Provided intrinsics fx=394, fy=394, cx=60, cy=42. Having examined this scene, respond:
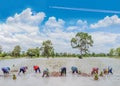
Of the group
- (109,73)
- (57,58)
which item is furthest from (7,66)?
(109,73)

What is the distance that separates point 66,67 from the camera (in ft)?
45.3

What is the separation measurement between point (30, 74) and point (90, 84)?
3.05m

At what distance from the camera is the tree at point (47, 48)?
38.0ft

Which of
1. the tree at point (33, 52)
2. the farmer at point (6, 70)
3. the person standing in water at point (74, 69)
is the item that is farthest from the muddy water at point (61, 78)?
the tree at point (33, 52)

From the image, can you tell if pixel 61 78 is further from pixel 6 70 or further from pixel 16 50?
pixel 6 70

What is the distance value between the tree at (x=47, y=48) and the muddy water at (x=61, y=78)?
Result: 0.45 m

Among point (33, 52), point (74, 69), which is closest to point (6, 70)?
point (33, 52)

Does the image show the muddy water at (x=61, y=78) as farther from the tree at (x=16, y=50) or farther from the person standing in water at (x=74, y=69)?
the tree at (x=16, y=50)

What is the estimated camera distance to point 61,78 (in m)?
12.1

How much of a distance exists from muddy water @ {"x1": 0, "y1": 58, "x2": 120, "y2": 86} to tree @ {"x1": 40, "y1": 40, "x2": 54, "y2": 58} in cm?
45

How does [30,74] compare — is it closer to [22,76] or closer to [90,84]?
Answer: [22,76]

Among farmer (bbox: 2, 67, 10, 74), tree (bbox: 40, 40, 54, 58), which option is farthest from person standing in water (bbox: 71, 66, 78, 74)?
farmer (bbox: 2, 67, 10, 74)

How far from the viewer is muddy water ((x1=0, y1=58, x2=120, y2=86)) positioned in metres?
11.0

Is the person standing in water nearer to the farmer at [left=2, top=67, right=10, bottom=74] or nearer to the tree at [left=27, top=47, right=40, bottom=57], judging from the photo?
the tree at [left=27, top=47, right=40, bottom=57]
